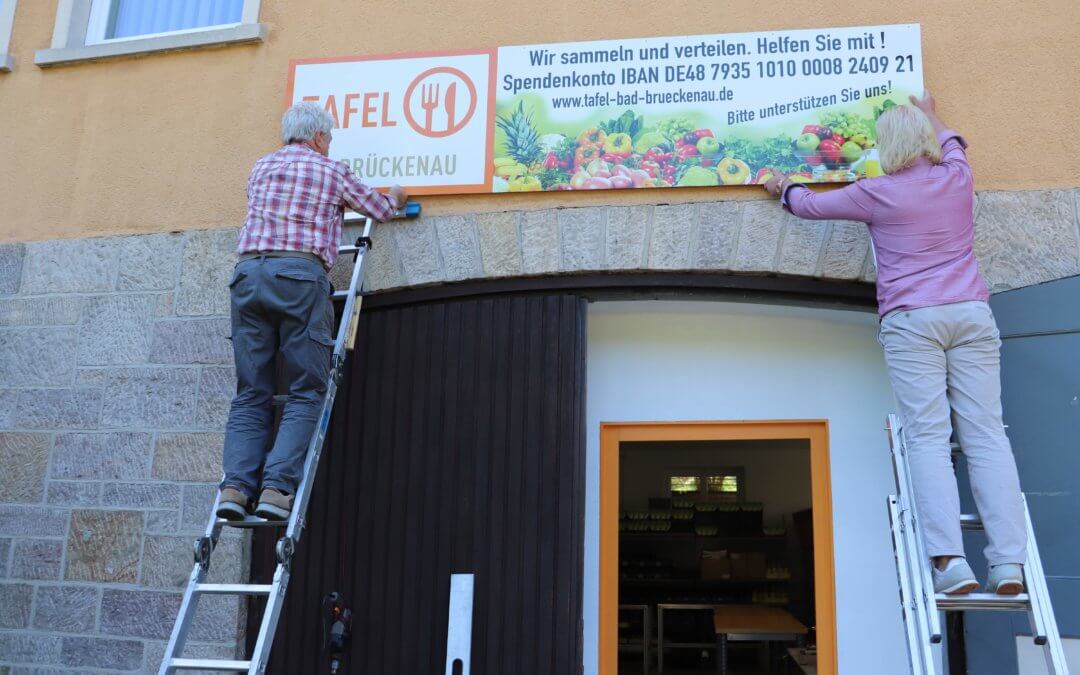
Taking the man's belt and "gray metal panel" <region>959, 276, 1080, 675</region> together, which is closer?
"gray metal panel" <region>959, 276, 1080, 675</region>

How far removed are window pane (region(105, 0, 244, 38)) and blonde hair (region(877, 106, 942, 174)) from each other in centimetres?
356

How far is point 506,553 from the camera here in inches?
181

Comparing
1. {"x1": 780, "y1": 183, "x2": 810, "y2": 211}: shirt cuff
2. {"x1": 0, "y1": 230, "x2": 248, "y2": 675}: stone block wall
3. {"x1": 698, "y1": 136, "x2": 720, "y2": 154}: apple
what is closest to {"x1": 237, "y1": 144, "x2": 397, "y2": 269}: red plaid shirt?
{"x1": 0, "y1": 230, "x2": 248, "y2": 675}: stone block wall

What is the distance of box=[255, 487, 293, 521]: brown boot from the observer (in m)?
3.71

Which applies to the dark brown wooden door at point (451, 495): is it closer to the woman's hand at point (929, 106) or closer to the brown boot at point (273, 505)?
the brown boot at point (273, 505)

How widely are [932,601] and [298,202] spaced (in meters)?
2.74

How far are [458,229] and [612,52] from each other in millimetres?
1117

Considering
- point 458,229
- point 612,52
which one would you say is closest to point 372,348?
point 458,229

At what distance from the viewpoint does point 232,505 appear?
3799 millimetres

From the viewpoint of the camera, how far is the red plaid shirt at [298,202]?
4.22 m

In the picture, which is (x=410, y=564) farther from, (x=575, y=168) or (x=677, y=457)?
(x=677, y=457)

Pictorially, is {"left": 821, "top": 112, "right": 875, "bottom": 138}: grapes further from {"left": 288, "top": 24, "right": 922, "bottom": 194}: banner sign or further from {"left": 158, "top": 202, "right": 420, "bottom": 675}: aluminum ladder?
{"left": 158, "top": 202, "right": 420, "bottom": 675}: aluminum ladder

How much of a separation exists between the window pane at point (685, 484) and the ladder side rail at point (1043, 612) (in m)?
6.86

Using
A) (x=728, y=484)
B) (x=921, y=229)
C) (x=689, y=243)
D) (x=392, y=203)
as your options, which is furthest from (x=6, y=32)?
(x=728, y=484)
